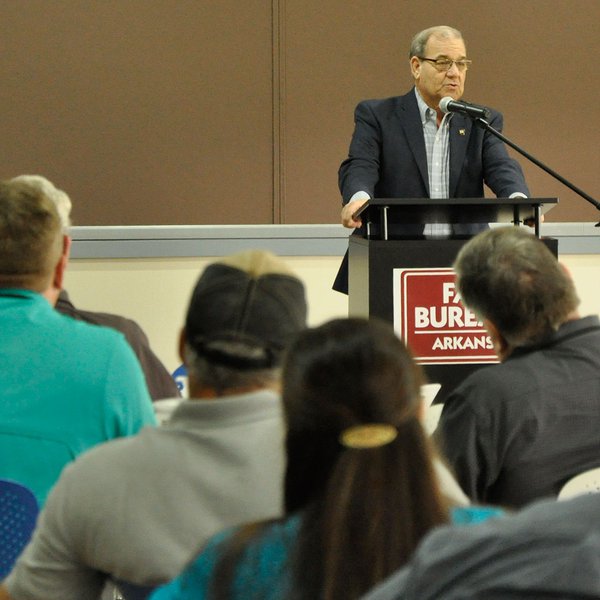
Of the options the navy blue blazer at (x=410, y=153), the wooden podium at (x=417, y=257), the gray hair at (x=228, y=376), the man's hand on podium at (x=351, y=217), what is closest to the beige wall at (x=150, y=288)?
the navy blue blazer at (x=410, y=153)

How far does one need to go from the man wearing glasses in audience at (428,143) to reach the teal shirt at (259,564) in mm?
3269

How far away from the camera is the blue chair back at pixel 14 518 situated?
1554mm

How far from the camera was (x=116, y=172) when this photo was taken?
549 cm

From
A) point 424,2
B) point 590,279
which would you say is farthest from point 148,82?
point 590,279

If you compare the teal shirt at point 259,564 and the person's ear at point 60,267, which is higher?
the person's ear at point 60,267

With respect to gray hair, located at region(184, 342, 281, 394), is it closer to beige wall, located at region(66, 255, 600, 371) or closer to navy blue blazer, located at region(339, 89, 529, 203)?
navy blue blazer, located at region(339, 89, 529, 203)

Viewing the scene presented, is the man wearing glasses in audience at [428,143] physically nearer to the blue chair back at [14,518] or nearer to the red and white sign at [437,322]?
the red and white sign at [437,322]

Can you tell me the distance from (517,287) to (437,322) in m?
0.96

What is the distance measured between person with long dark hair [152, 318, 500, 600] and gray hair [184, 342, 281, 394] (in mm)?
321

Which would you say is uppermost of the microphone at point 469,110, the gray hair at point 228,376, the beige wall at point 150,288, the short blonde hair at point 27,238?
the microphone at point 469,110

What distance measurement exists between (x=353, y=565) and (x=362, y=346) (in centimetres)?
21

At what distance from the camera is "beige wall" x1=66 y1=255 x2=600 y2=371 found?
533cm

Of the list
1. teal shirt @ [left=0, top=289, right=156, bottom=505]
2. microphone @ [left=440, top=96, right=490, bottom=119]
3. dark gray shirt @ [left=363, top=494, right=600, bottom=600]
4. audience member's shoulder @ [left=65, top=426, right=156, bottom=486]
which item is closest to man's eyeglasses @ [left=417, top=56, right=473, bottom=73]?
microphone @ [left=440, top=96, right=490, bottom=119]

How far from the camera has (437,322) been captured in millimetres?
3066
